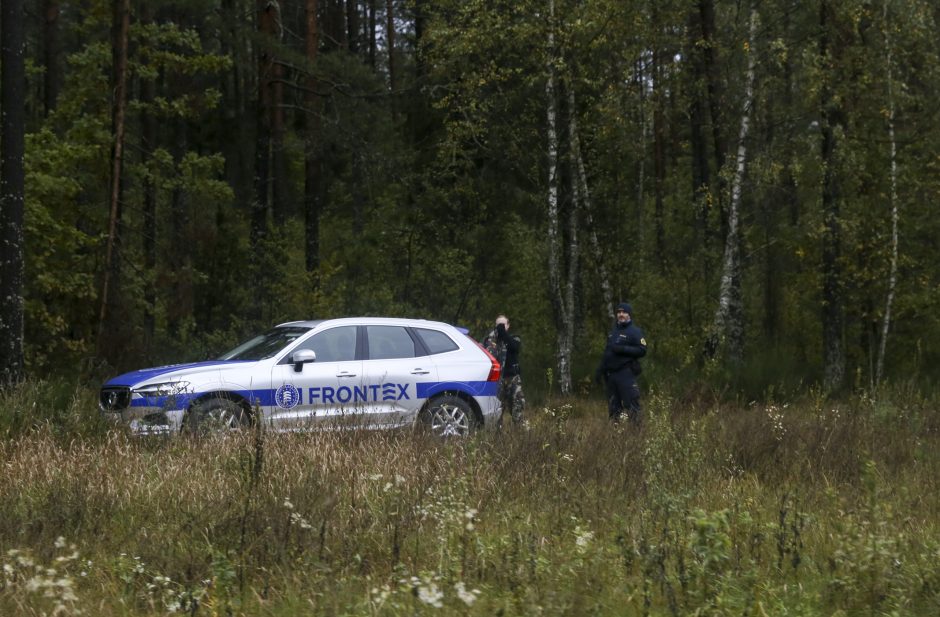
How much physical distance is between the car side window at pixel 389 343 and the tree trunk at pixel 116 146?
1009 centimetres

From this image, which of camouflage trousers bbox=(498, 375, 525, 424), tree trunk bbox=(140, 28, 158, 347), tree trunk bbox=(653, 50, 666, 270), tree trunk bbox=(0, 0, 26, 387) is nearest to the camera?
camouflage trousers bbox=(498, 375, 525, 424)

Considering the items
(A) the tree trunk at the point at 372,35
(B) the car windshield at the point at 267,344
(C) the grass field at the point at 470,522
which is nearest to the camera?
(C) the grass field at the point at 470,522

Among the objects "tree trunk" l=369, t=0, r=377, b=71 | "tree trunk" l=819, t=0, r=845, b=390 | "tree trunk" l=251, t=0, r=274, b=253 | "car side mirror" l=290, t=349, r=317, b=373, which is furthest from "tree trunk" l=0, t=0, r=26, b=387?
"tree trunk" l=369, t=0, r=377, b=71

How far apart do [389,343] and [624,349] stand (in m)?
2.91

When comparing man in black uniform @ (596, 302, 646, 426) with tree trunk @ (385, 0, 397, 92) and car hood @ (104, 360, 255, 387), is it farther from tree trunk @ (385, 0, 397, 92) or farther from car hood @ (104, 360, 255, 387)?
tree trunk @ (385, 0, 397, 92)

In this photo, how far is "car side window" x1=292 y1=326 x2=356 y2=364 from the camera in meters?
12.9

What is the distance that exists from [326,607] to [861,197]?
69.3 feet

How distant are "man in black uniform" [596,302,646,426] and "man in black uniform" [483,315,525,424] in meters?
1.47

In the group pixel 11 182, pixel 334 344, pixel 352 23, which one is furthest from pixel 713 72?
pixel 352 23

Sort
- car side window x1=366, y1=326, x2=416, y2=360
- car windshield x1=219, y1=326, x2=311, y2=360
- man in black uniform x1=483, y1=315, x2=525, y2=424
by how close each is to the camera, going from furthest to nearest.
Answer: man in black uniform x1=483, y1=315, x2=525, y2=424, car side window x1=366, y1=326, x2=416, y2=360, car windshield x1=219, y1=326, x2=311, y2=360

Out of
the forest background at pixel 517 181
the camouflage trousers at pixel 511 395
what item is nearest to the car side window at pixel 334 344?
the camouflage trousers at pixel 511 395

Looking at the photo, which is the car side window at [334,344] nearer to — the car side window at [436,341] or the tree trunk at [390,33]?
the car side window at [436,341]

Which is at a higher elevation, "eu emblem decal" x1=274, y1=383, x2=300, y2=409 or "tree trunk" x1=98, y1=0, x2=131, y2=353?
"tree trunk" x1=98, y1=0, x2=131, y2=353

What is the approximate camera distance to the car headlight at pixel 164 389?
11634 mm
